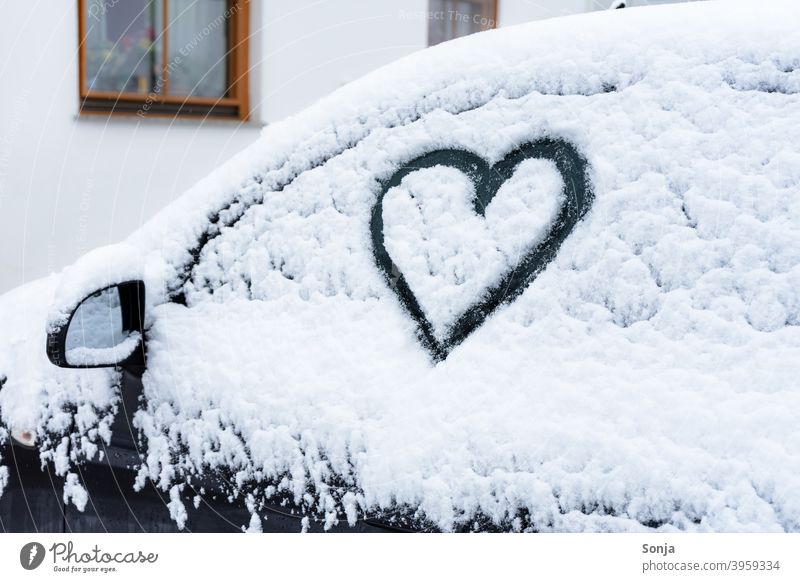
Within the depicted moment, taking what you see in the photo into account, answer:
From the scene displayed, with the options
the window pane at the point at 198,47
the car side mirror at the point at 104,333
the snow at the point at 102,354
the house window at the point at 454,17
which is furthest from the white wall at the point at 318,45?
the snow at the point at 102,354

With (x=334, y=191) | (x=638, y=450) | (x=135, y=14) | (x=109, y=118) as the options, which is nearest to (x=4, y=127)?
(x=109, y=118)

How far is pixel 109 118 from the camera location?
3582 millimetres

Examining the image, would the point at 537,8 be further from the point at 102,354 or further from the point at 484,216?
the point at 102,354

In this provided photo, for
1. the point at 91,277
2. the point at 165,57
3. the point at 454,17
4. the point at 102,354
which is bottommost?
the point at 102,354

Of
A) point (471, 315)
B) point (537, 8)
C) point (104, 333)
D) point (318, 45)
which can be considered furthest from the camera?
point (318, 45)

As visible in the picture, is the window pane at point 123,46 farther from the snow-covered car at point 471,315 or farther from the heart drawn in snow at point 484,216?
the heart drawn in snow at point 484,216

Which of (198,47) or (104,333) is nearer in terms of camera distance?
(104,333)

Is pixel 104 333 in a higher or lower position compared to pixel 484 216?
lower

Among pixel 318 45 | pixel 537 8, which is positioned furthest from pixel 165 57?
pixel 537 8

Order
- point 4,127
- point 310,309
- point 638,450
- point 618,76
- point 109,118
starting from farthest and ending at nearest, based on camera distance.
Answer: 1. point 109,118
2. point 4,127
3. point 310,309
4. point 618,76
5. point 638,450

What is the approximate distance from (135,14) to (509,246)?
2970 mm

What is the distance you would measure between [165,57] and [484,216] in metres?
2.82

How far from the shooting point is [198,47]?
12.4ft
